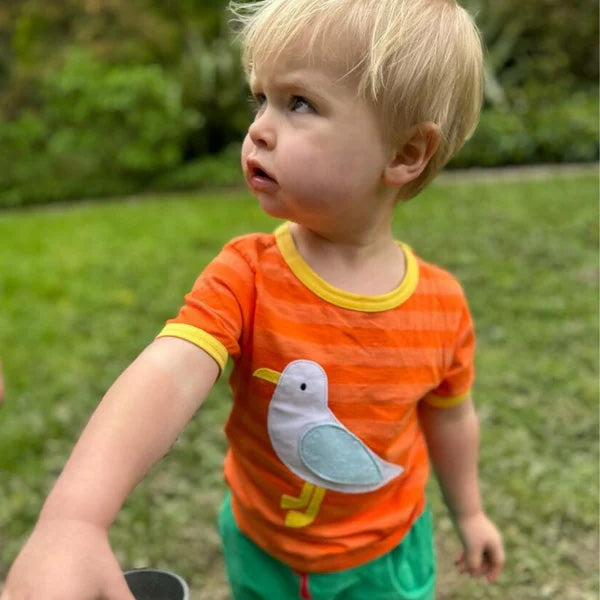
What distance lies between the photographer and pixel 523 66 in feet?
37.3

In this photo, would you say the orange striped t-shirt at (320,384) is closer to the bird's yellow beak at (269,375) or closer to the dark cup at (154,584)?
the bird's yellow beak at (269,375)

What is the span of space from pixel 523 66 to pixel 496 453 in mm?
9585

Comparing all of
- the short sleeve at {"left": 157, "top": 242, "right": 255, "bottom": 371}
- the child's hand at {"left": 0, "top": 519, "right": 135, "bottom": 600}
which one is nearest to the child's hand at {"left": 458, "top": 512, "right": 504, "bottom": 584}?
the short sleeve at {"left": 157, "top": 242, "right": 255, "bottom": 371}

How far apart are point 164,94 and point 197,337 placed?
8.93m

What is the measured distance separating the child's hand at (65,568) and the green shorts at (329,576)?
0.66 metres

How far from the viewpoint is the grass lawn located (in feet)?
8.05

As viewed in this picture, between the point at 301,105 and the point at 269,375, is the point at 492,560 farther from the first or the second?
the point at 301,105

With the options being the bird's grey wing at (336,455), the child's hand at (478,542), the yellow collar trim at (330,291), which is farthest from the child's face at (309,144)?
the child's hand at (478,542)

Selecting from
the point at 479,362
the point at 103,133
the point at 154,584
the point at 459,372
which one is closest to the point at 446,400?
the point at 459,372

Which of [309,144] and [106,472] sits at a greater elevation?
[309,144]

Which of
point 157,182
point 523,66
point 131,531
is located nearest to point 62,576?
point 131,531

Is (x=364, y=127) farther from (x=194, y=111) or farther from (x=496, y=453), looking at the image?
(x=194, y=111)

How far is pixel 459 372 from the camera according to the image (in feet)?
4.99

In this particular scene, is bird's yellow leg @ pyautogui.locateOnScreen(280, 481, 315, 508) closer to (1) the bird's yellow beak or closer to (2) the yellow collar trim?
(1) the bird's yellow beak
